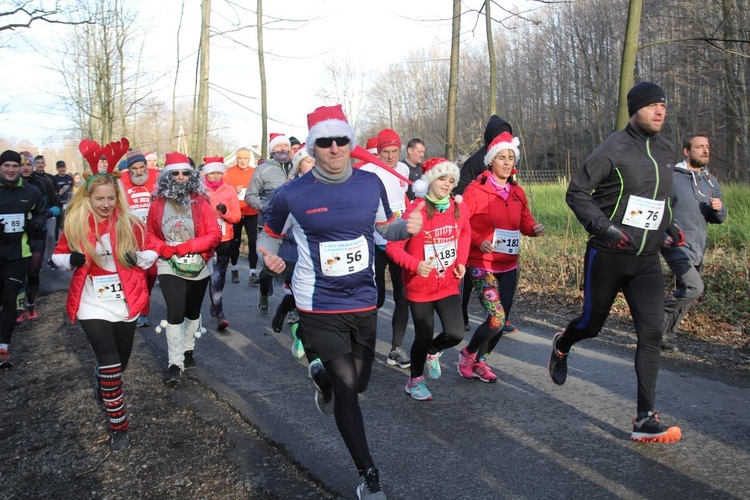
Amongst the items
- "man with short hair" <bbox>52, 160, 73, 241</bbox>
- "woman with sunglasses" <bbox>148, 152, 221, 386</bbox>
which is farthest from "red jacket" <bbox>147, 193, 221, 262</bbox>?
"man with short hair" <bbox>52, 160, 73, 241</bbox>

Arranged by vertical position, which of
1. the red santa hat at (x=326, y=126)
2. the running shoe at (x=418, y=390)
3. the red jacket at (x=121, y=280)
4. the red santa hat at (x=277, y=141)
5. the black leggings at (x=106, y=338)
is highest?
the red santa hat at (x=277, y=141)

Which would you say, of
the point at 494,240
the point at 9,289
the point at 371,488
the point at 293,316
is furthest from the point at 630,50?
the point at 9,289

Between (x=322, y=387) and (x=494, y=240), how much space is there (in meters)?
2.30

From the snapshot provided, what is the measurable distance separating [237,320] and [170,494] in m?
4.71

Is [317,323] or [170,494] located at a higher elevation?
[317,323]

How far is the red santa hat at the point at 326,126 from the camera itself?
363 cm

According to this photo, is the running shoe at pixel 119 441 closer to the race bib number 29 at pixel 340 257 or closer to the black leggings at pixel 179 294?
the black leggings at pixel 179 294

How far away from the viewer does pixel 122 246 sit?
15.4 ft

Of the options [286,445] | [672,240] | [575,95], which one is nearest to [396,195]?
[672,240]

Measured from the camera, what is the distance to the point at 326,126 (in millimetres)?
3650

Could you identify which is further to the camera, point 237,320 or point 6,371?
point 237,320

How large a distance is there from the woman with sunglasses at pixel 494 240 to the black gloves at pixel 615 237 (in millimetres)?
1404

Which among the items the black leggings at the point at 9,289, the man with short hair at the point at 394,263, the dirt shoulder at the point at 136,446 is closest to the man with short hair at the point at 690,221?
the man with short hair at the point at 394,263

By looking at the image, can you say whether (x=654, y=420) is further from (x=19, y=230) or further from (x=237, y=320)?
(x=19, y=230)
